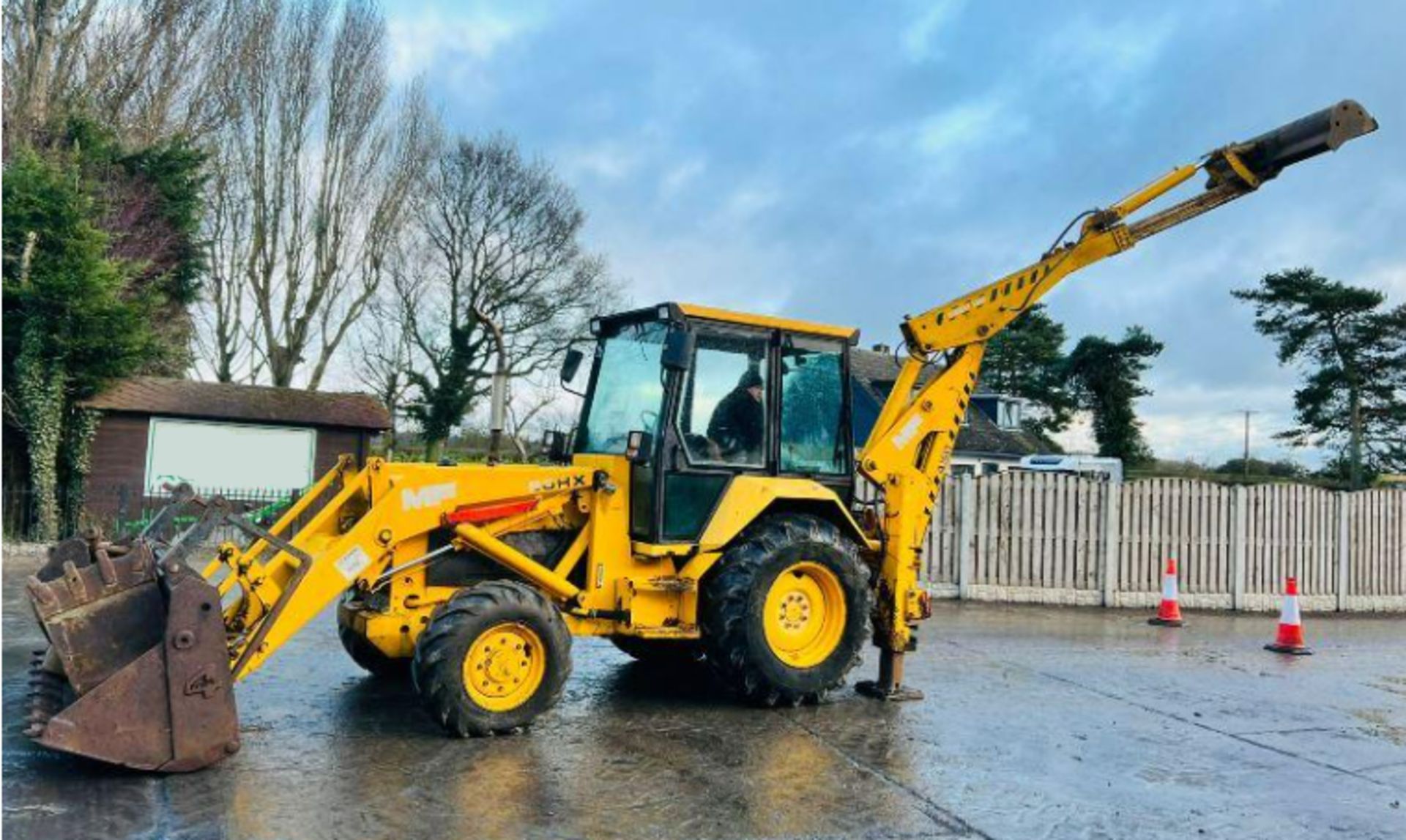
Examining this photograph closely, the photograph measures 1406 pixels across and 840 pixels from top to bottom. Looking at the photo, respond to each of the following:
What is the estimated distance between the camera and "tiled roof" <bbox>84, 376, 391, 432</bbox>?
1973 centimetres

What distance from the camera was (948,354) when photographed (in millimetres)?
8266

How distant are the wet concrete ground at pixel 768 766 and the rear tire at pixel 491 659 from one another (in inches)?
6.9

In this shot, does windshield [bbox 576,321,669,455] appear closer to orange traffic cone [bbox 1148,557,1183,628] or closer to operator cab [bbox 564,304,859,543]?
operator cab [bbox 564,304,859,543]

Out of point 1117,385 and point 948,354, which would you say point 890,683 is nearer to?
point 948,354

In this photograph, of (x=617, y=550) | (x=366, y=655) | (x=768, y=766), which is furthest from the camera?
(x=366, y=655)

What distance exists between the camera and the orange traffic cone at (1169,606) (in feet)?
41.7

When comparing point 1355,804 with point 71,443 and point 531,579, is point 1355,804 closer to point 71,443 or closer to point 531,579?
point 531,579

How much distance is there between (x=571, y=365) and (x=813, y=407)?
6.06ft

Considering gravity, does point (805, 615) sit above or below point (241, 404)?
below

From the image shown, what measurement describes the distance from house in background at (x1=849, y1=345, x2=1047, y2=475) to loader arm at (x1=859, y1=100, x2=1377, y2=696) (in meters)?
24.2

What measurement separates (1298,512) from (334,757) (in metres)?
13.7

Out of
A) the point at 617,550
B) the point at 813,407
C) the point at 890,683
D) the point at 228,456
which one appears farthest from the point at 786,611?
the point at 228,456

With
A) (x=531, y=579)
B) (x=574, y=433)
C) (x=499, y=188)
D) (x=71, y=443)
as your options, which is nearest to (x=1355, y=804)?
(x=531, y=579)

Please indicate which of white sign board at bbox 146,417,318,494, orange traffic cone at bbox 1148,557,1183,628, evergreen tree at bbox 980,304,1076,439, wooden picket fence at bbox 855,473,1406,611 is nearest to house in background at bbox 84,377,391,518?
white sign board at bbox 146,417,318,494
